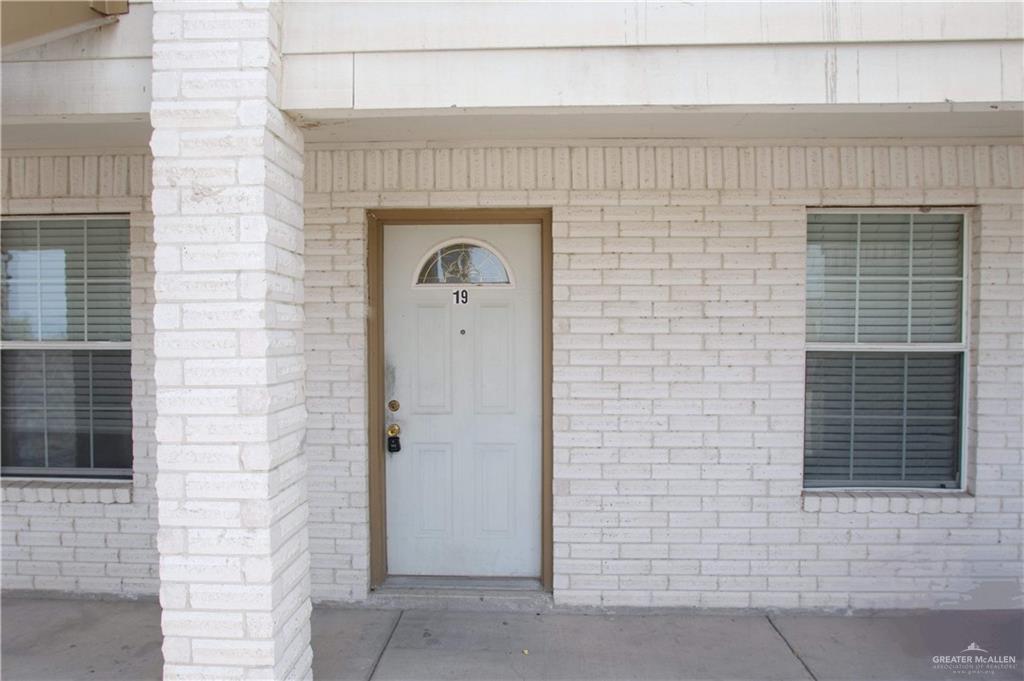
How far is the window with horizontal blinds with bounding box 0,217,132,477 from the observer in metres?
4.41

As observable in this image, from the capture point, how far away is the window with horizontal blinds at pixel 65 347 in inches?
173

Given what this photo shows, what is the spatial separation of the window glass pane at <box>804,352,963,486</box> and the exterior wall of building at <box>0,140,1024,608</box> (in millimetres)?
141

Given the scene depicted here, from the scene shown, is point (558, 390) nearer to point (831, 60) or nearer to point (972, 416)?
point (831, 60)

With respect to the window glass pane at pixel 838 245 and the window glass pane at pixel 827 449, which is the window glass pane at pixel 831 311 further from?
the window glass pane at pixel 827 449

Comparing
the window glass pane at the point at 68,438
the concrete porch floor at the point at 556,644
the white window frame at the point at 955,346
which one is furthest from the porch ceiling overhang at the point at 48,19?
the white window frame at the point at 955,346

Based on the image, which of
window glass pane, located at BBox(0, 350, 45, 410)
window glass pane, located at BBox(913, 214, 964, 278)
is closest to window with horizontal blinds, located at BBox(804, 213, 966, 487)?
window glass pane, located at BBox(913, 214, 964, 278)

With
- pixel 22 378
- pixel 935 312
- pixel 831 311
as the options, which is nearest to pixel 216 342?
pixel 22 378

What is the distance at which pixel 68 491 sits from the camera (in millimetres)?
4293

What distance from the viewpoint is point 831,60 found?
2.81 meters

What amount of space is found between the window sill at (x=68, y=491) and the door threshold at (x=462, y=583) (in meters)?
1.78

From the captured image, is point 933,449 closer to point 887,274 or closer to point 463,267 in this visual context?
point 887,274

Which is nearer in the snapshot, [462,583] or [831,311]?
[831,311]

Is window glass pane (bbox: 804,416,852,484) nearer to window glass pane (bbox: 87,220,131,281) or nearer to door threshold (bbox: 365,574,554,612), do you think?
door threshold (bbox: 365,574,554,612)

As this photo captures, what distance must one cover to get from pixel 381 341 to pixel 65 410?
2179 millimetres
